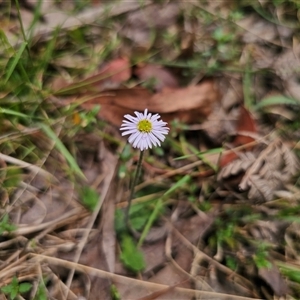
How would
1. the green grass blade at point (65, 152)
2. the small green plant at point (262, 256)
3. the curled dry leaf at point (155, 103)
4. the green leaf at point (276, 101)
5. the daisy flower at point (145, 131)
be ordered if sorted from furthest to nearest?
the green leaf at point (276, 101) → the curled dry leaf at point (155, 103) → the green grass blade at point (65, 152) → the small green plant at point (262, 256) → the daisy flower at point (145, 131)

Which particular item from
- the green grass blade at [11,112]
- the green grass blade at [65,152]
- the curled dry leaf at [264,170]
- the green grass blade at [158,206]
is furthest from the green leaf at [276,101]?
the green grass blade at [11,112]

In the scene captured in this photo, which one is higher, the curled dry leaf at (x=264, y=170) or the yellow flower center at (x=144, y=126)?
the curled dry leaf at (x=264, y=170)

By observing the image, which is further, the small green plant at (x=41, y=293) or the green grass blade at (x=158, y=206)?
the green grass blade at (x=158, y=206)

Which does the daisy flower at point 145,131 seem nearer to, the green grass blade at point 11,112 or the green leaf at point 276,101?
the green grass blade at point 11,112

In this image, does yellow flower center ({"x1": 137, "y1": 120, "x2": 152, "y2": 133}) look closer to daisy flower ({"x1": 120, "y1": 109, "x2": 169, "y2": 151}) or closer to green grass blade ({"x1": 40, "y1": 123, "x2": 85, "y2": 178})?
daisy flower ({"x1": 120, "y1": 109, "x2": 169, "y2": 151})

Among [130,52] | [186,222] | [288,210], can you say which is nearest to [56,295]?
[186,222]

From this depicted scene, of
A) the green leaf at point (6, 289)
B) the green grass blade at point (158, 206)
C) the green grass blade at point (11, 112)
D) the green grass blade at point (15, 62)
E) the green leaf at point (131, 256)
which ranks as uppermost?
the green grass blade at point (15, 62)

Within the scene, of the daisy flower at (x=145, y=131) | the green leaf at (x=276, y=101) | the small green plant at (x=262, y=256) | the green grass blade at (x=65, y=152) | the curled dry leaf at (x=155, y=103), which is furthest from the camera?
the green leaf at (x=276, y=101)

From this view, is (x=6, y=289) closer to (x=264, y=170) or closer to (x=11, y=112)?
(x=11, y=112)
